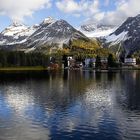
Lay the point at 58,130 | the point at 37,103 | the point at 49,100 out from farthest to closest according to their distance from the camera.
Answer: the point at 49,100
the point at 37,103
the point at 58,130

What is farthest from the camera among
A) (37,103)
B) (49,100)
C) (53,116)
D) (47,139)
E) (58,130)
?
(49,100)

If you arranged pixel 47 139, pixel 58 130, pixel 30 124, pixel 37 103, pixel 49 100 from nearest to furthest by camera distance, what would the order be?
pixel 47 139
pixel 58 130
pixel 30 124
pixel 37 103
pixel 49 100

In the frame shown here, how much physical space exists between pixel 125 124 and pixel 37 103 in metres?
31.3

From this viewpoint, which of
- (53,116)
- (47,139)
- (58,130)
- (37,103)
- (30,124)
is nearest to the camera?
(47,139)

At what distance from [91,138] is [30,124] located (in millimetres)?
12809

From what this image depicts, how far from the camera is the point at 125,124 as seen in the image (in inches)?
2491

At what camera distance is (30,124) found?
62.5 m

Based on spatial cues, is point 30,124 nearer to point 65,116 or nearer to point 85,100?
point 65,116

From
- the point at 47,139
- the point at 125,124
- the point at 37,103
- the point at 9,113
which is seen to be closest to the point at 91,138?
the point at 47,139

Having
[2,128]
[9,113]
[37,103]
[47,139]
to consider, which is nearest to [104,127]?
[47,139]

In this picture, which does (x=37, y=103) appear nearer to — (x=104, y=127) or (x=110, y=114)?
(x=110, y=114)

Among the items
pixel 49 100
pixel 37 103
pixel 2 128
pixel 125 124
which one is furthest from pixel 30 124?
pixel 49 100

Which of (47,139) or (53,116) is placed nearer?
(47,139)

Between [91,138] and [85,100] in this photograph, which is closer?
[91,138]
